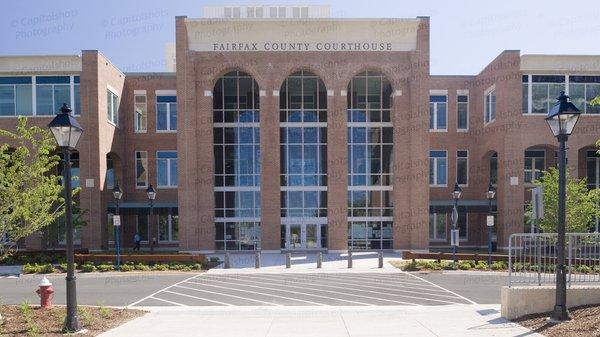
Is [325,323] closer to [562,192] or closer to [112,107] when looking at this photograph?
[562,192]

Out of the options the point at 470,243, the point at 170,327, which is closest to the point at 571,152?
the point at 470,243

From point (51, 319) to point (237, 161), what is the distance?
18969 mm

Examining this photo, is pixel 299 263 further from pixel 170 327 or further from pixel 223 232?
pixel 170 327

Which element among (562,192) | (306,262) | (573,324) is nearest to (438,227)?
(306,262)

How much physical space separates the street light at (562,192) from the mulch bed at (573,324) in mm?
270

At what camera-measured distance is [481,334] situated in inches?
303

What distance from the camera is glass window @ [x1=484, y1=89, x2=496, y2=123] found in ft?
94.5

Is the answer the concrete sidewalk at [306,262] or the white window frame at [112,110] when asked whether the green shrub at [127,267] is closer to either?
the concrete sidewalk at [306,262]

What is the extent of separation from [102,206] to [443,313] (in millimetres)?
24446

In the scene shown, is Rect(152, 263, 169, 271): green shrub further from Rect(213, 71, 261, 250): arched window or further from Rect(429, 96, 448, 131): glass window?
Rect(429, 96, 448, 131): glass window

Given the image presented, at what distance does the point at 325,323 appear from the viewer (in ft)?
29.6

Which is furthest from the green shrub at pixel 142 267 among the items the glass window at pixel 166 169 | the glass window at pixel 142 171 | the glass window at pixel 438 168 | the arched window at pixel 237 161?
the glass window at pixel 438 168

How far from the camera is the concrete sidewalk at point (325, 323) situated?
8.08 meters

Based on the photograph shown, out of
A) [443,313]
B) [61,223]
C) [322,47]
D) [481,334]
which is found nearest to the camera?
[481,334]
